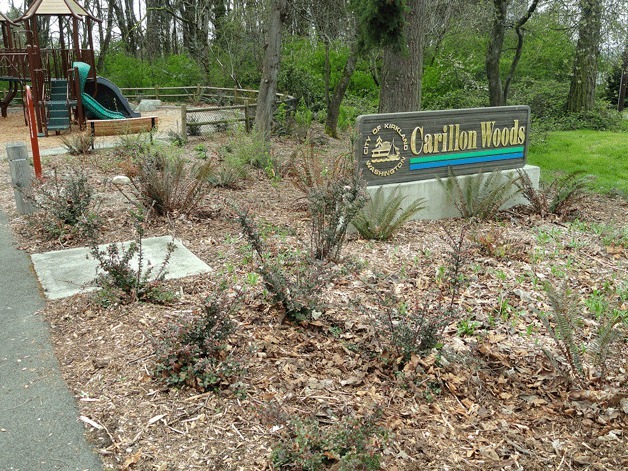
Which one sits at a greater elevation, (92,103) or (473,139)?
(92,103)

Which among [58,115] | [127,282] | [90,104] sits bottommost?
[127,282]

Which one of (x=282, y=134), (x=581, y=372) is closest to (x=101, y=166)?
(x=282, y=134)

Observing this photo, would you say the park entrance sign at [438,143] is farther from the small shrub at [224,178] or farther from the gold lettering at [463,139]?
the small shrub at [224,178]

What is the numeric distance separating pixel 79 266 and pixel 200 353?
236 centimetres

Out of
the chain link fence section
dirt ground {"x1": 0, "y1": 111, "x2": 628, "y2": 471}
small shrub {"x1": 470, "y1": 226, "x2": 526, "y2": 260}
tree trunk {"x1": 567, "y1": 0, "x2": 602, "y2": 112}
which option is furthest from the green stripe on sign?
tree trunk {"x1": 567, "y1": 0, "x2": 602, "y2": 112}

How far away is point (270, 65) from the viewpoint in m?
12.2

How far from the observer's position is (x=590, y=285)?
17.4 ft

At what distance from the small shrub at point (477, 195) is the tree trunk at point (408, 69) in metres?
2.55

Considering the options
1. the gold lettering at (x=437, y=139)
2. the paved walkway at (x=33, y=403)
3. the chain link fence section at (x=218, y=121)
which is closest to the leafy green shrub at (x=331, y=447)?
the paved walkway at (x=33, y=403)

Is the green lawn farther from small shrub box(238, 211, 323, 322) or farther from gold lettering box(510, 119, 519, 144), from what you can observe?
small shrub box(238, 211, 323, 322)

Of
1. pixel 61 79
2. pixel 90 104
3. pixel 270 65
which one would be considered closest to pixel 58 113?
Result: pixel 90 104

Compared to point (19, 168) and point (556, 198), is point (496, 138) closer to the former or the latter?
point (556, 198)

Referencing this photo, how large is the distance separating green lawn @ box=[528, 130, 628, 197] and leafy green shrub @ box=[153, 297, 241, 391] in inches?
323

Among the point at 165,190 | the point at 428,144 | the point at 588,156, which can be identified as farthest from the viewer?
the point at 588,156
